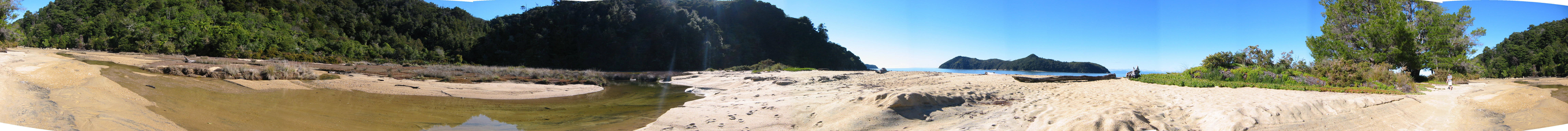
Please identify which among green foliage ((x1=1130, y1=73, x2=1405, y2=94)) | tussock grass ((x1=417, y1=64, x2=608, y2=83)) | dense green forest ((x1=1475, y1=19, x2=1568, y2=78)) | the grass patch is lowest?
the grass patch

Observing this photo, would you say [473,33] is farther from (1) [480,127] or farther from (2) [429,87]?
(1) [480,127]

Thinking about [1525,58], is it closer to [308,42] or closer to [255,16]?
[308,42]

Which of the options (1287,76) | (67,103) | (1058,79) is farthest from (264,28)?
(1287,76)

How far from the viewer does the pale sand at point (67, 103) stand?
314 cm

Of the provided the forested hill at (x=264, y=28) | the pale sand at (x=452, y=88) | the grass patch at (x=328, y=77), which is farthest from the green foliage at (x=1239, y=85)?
the forested hill at (x=264, y=28)

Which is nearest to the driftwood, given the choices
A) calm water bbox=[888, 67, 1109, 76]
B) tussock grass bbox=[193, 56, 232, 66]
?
calm water bbox=[888, 67, 1109, 76]

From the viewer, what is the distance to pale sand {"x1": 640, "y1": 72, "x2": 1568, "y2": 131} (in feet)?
14.5

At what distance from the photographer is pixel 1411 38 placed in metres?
15.1

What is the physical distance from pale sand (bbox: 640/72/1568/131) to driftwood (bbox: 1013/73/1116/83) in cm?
319

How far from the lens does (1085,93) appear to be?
852cm

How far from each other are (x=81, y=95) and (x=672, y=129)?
15.4 ft

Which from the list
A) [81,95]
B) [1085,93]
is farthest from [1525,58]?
[81,95]

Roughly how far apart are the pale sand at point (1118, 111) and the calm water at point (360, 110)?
0.98 m

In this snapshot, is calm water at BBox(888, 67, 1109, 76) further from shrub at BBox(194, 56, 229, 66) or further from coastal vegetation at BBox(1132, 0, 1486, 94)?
shrub at BBox(194, 56, 229, 66)
